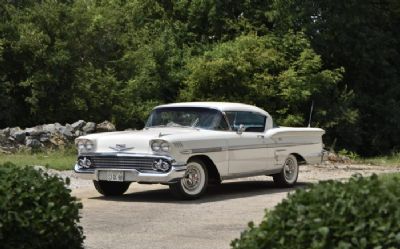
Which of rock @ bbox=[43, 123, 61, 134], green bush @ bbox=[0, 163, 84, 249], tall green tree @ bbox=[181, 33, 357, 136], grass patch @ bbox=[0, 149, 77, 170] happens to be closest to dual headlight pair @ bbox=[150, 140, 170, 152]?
grass patch @ bbox=[0, 149, 77, 170]

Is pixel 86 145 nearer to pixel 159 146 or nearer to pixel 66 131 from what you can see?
pixel 159 146

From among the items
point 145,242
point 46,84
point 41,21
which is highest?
point 41,21

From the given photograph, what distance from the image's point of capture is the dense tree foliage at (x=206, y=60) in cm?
2459

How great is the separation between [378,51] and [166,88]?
922cm

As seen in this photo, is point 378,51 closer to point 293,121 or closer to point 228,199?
point 293,121

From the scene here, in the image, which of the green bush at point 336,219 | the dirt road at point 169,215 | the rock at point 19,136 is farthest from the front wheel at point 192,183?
the rock at point 19,136

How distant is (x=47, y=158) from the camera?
18781 mm

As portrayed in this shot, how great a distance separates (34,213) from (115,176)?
5661 mm

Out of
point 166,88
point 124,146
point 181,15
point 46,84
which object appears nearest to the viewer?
point 124,146

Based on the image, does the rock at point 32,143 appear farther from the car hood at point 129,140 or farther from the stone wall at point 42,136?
the car hood at point 129,140

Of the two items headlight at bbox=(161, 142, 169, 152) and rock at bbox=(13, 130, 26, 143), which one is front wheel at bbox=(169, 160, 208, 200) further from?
rock at bbox=(13, 130, 26, 143)

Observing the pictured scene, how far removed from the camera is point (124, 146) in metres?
11.9

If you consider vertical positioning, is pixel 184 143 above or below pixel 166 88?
below

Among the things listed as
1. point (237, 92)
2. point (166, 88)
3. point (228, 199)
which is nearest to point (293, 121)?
point (237, 92)
